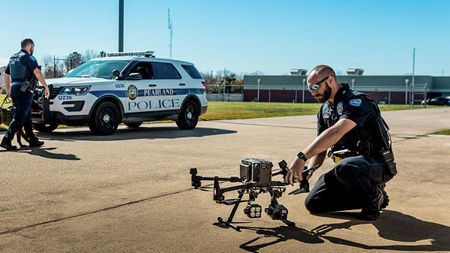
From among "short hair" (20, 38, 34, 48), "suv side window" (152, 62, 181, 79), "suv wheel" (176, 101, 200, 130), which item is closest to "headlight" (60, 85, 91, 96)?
"suv side window" (152, 62, 181, 79)

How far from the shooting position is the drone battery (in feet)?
15.0

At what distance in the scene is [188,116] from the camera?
1496 cm

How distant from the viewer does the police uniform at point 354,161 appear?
4.79 m

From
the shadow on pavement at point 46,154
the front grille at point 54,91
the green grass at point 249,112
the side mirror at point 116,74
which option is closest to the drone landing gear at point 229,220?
the shadow on pavement at point 46,154

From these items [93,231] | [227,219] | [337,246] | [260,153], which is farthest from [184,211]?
[260,153]

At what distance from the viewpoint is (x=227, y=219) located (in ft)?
16.1

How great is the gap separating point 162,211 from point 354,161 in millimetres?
1797

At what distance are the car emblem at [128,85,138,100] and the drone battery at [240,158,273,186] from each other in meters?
8.89

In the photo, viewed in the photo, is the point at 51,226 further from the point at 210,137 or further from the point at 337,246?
the point at 210,137

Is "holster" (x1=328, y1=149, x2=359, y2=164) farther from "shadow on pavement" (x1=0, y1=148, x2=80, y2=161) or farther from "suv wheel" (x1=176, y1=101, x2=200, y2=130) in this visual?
"suv wheel" (x1=176, y1=101, x2=200, y2=130)

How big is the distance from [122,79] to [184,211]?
8.19 m

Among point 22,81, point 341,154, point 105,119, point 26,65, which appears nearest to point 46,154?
point 22,81

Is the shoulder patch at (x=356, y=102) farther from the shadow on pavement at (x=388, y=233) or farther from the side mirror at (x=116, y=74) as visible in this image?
the side mirror at (x=116, y=74)

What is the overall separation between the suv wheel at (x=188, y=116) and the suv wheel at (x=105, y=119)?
2.25m
